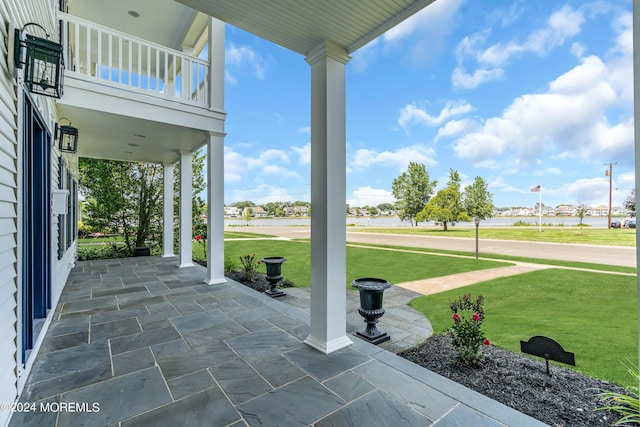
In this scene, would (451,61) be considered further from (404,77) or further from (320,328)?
(320,328)

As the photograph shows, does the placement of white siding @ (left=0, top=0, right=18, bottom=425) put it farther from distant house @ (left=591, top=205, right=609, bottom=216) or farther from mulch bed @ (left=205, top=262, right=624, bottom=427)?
distant house @ (left=591, top=205, right=609, bottom=216)

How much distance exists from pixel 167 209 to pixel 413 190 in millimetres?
20896

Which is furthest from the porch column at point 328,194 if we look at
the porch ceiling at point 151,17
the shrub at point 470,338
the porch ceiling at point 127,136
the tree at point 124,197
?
the tree at point 124,197

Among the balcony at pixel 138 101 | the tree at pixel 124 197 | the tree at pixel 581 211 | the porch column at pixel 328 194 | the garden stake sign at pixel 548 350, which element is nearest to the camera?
the garden stake sign at pixel 548 350

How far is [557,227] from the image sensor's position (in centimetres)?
2003

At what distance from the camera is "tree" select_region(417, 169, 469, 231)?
21.9 meters

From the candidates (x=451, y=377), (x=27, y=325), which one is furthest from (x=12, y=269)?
(x=451, y=377)

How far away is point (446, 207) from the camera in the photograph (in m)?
22.0

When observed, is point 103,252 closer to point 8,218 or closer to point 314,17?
point 8,218

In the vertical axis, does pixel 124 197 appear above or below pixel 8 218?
above

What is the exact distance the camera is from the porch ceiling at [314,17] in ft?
6.84

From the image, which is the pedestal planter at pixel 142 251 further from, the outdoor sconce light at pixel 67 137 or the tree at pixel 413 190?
the tree at pixel 413 190

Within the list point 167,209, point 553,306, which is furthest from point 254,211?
point 553,306

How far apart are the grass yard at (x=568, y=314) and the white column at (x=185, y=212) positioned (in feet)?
17.1
